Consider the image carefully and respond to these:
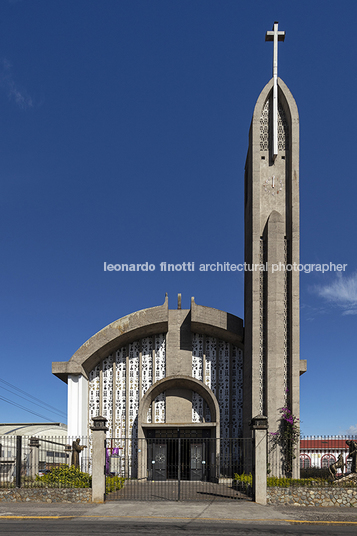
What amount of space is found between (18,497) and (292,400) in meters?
11.6

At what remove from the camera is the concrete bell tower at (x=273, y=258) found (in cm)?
2192

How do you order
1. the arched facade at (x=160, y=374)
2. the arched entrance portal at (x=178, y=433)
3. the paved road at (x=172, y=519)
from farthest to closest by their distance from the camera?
the arched facade at (x=160, y=374)
the arched entrance portal at (x=178, y=433)
the paved road at (x=172, y=519)

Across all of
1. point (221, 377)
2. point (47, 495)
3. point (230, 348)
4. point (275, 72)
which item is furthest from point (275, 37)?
point (47, 495)

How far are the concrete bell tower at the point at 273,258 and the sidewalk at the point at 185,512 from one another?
19.2ft

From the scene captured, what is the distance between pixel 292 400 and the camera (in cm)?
2141

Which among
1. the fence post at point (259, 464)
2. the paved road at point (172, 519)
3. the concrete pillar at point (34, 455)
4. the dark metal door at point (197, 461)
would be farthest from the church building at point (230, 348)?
the paved road at point (172, 519)

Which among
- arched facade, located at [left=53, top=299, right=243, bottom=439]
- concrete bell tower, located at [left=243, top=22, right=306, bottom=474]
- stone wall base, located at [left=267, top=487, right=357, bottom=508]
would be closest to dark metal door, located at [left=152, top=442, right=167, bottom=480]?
arched facade, located at [left=53, top=299, right=243, bottom=439]

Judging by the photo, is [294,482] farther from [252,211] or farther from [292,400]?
[252,211]

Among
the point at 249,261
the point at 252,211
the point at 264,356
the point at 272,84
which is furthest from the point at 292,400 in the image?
the point at 272,84

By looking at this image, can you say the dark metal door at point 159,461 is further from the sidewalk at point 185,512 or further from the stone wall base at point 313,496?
the stone wall base at point 313,496

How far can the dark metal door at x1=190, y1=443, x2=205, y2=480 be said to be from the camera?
2517 cm

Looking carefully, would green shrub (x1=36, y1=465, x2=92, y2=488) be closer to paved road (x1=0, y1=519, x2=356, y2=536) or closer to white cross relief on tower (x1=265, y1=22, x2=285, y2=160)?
paved road (x1=0, y1=519, x2=356, y2=536)

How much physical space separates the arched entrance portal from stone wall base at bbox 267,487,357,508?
317 inches

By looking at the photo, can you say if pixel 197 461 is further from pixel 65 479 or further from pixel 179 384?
pixel 65 479
